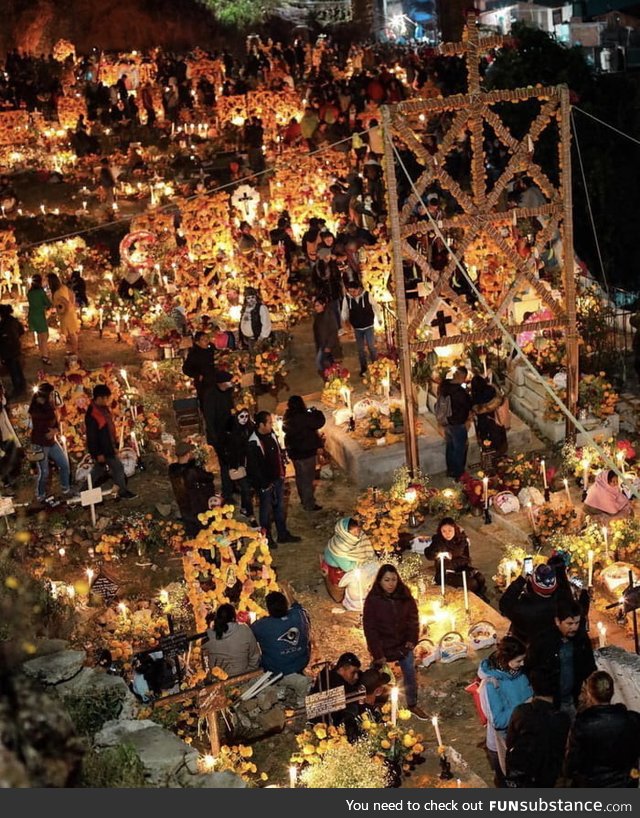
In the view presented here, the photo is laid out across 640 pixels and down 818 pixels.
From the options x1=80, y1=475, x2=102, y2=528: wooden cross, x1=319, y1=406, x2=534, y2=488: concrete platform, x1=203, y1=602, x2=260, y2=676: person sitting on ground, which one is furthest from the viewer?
x1=319, y1=406, x2=534, y2=488: concrete platform

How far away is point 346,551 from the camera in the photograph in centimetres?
1162

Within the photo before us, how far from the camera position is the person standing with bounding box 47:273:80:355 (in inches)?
703

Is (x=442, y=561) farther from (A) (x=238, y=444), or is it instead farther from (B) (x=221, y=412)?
(B) (x=221, y=412)

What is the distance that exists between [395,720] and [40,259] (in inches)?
501

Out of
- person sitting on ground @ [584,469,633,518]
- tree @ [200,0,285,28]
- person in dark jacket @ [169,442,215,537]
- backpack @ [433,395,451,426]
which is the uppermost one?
tree @ [200,0,285,28]

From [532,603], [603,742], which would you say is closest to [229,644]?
[532,603]

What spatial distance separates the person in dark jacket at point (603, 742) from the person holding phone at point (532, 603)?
170cm

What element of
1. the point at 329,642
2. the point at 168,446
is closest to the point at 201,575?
→ the point at 329,642

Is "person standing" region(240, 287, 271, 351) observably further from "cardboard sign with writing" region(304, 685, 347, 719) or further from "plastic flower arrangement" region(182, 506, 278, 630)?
"cardboard sign with writing" region(304, 685, 347, 719)

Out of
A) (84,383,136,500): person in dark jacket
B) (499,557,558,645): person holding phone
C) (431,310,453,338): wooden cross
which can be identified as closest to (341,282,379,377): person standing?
(431,310,453,338): wooden cross

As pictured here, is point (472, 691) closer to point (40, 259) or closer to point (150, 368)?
point (150, 368)

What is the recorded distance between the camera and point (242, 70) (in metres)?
33.7

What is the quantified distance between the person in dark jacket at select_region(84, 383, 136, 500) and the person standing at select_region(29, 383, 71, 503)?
1.05ft

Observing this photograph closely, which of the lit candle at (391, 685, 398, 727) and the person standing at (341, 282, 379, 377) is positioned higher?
the person standing at (341, 282, 379, 377)
